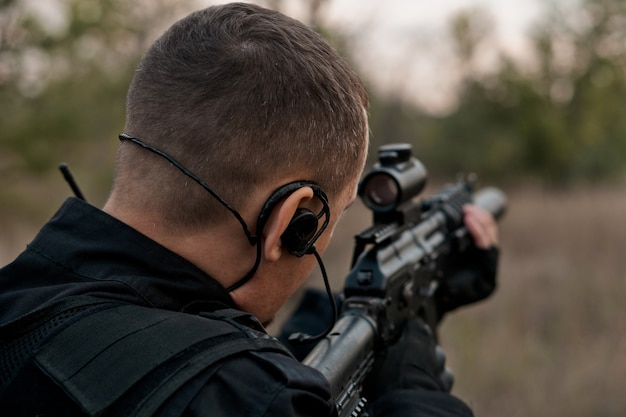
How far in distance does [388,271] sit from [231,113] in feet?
2.70

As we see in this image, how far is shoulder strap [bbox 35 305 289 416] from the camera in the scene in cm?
107

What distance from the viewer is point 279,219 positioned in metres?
1.36

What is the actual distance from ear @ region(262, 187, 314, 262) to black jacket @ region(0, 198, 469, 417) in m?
0.12

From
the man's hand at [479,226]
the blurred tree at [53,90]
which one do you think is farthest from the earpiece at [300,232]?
the blurred tree at [53,90]

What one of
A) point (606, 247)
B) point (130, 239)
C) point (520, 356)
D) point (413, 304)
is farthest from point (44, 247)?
point (606, 247)

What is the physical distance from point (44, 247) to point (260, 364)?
46 cm

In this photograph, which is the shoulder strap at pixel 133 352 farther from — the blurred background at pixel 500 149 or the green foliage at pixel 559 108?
the green foliage at pixel 559 108

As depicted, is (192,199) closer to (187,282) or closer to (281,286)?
(187,282)

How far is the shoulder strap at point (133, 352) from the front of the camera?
1070 mm

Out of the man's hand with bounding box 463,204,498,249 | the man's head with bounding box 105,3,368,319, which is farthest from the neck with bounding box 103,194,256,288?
the man's hand with bounding box 463,204,498,249

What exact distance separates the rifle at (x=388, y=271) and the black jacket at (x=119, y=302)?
1.01ft

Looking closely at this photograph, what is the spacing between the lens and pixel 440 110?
2441 centimetres

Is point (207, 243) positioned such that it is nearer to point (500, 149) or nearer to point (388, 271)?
point (388, 271)

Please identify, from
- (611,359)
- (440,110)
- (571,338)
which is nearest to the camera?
(611,359)
